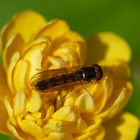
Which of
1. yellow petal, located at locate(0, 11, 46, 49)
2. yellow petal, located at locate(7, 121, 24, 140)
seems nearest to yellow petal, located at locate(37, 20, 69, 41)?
Answer: yellow petal, located at locate(0, 11, 46, 49)

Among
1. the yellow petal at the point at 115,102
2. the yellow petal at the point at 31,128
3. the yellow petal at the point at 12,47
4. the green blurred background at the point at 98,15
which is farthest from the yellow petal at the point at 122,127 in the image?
the yellow petal at the point at 12,47

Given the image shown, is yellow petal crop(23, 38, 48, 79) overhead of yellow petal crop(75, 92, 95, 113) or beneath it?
overhead

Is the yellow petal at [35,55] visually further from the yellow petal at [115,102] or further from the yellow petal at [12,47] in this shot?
the yellow petal at [115,102]

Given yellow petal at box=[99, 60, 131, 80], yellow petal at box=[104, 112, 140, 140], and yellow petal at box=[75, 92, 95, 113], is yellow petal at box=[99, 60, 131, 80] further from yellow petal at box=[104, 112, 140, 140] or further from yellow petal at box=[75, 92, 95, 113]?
yellow petal at box=[75, 92, 95, 113]

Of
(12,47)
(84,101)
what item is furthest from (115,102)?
(12,47)

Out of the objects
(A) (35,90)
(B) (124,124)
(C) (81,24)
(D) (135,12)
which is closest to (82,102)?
(A) (35,90)

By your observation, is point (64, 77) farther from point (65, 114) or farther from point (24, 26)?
point (24, 26)
